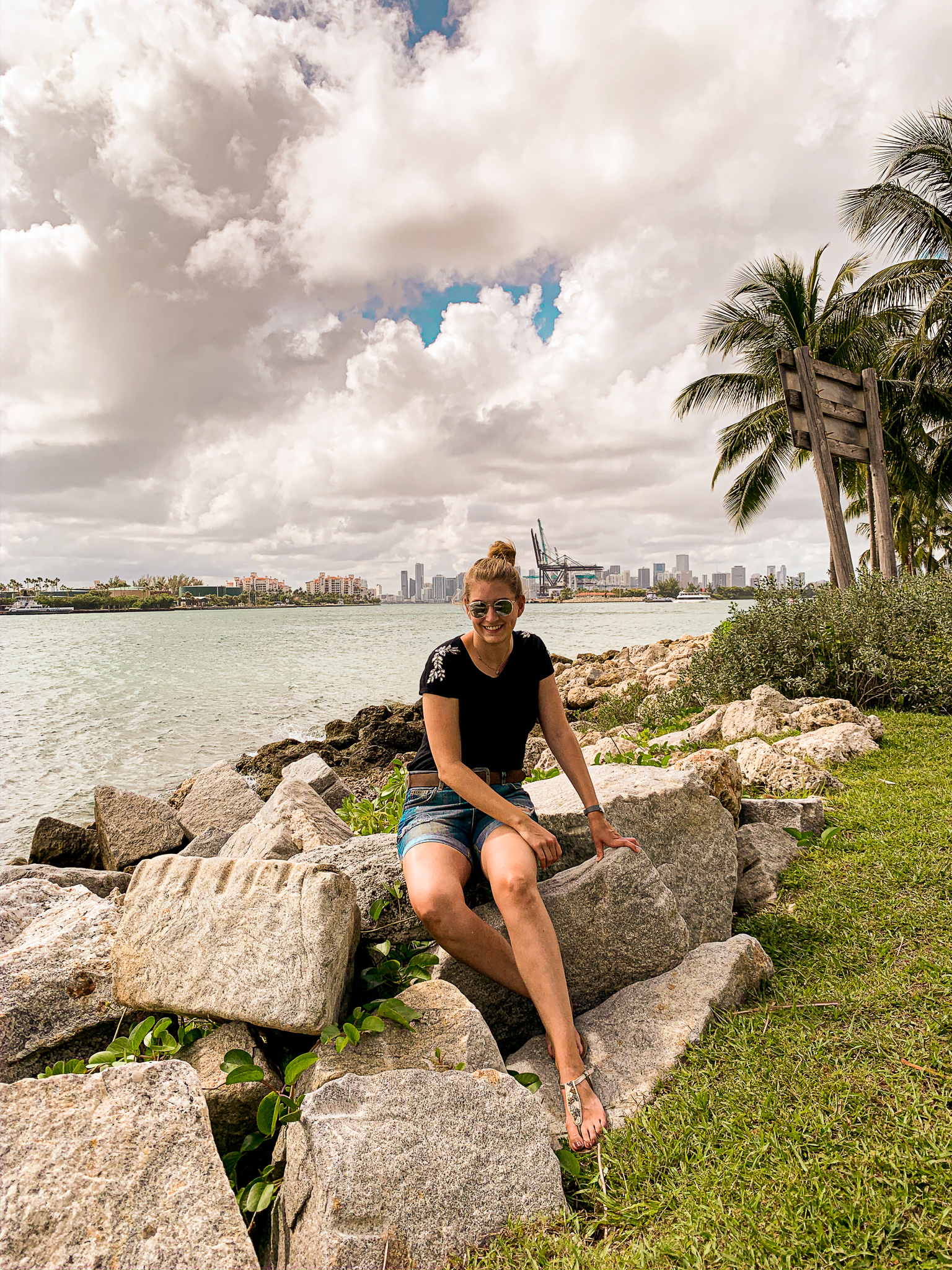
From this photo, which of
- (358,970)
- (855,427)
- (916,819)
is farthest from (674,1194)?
(855,427)

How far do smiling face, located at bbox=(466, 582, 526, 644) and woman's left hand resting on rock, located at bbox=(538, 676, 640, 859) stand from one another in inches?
15.9

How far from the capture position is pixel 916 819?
4.68m

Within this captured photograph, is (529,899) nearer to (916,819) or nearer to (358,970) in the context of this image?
(358,970)

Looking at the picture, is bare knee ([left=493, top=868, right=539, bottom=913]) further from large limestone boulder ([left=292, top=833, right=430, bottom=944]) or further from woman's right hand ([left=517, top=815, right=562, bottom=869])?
large limestone boulder ([left=292, top=833, right=430, bottom=944])

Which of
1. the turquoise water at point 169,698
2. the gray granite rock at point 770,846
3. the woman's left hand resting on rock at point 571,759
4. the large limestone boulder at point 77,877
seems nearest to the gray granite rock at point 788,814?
the gray granite rock at point 770,846

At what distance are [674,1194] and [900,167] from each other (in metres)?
22.5

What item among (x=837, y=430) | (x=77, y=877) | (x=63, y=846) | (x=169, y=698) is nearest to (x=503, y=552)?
(x=77, y=877)

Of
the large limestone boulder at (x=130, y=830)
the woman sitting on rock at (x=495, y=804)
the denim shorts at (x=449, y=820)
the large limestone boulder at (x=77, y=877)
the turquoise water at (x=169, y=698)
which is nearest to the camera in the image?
the woman sitting on rock at (x=495, y=804)

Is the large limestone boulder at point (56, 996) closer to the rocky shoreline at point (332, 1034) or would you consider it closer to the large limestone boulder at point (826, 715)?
the rocky shoreline at point (332, 1034)

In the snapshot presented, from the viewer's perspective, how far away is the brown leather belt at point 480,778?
12.1 feet

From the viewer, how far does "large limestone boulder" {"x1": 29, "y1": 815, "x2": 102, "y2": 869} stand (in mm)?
7711

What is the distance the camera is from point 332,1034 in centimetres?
266

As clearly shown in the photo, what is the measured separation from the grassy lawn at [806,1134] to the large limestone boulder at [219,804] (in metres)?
5.93

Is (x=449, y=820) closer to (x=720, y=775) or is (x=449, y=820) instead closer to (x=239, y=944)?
(x=239, y=944)
